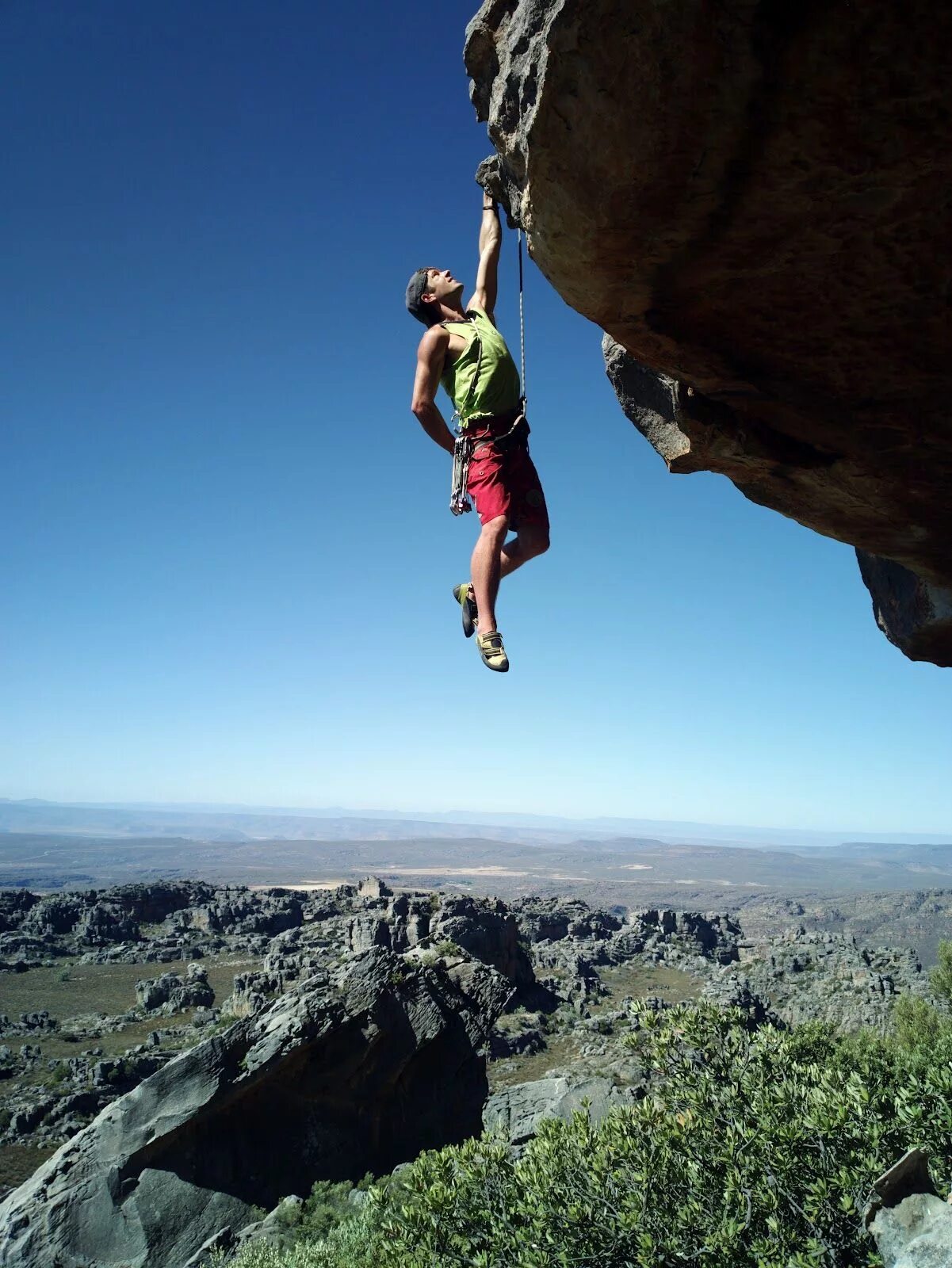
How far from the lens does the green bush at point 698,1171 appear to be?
733 cm

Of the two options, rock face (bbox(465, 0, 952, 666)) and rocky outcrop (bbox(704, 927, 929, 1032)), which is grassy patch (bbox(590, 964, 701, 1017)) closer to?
rocky outcrop (bbox(704, 927, 929, 1032))

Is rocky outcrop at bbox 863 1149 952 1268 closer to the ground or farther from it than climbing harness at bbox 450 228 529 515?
closer to the ground

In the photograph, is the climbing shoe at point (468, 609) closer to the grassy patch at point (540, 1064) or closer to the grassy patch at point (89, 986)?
the grassy patch at point (540, 1064)

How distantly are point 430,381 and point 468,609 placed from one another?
163cm

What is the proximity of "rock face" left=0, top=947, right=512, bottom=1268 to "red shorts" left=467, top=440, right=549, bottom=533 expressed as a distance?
22.9m

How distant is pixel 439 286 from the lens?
18.7 ft

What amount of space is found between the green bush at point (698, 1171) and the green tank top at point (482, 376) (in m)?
7.26

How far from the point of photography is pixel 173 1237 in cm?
2058

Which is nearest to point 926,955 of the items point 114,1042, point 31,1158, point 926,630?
point 114,1042

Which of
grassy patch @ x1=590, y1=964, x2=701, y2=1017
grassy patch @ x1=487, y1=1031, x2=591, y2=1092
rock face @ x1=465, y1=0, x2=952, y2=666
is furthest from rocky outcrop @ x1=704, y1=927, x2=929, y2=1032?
rock face @ x1=465, y1=0, x2=952, y2=666

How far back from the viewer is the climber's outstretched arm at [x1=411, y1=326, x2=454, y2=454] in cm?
538

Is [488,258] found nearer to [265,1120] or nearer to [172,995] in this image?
[265,1120]

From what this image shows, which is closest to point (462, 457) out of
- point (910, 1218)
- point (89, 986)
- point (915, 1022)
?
point (910, 1218)

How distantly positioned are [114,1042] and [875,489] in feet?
158
